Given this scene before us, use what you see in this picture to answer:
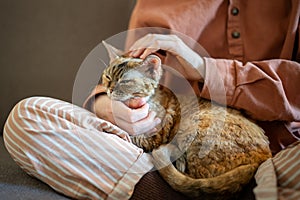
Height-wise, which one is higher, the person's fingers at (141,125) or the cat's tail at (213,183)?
the person's fingers at (141,125)

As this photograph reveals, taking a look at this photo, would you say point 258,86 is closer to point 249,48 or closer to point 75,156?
point 249,48

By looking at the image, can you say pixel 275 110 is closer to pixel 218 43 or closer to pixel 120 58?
pixel 218 43

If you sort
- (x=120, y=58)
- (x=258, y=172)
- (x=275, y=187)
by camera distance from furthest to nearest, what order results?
1. (x=120, y=58)
2. (x=258, y=172)
3. (x=275, y=187)

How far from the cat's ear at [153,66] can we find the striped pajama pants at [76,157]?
0.65 feet

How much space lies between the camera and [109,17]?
1.30m

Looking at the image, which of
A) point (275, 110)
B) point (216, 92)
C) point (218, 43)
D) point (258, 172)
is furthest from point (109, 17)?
point (258, 172)

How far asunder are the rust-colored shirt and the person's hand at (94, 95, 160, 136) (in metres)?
0.06

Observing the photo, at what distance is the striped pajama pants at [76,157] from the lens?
767 millimetres

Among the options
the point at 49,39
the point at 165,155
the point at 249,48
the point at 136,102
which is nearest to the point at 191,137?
the point at 165,155

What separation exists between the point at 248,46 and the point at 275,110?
215 millimetres

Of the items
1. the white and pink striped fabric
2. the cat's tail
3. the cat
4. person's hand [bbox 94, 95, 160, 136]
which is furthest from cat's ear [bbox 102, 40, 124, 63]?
the cat's tail

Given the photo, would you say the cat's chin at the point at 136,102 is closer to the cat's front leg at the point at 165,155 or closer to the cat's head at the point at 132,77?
the cat's head at the point at 132,77

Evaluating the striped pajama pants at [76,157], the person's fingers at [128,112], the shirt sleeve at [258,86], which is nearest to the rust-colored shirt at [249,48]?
the shirt sleeve at [258,86]

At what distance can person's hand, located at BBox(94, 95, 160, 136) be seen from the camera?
909 mm
